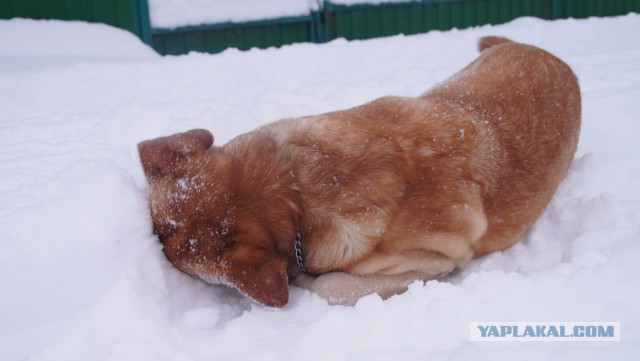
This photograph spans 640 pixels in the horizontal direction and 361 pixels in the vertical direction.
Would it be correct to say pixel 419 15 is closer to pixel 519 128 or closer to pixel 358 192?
pixel 519 128

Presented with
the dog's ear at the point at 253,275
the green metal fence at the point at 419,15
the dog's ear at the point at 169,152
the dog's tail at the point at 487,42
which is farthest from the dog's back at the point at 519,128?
the green metal fence at the point at 419,15

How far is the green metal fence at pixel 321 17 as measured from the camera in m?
7.19

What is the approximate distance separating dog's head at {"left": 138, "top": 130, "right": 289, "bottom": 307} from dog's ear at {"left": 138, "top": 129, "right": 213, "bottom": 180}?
17 millimetres

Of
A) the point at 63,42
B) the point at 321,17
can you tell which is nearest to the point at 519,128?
the point at 63,42

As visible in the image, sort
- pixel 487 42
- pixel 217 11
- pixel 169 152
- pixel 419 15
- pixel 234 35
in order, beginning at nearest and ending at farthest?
pixel 169 152
pixel 487 42
pixel 217 11
pixel 234 35
pixel 419 15

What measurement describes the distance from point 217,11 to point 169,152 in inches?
232

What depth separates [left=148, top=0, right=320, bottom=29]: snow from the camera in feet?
24.9

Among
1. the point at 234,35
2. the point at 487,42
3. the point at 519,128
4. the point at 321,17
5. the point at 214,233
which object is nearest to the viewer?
the point at 214,233

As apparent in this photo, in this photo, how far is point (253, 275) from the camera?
233cm

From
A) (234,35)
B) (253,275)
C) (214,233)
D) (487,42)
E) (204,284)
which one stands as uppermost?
(234,35)

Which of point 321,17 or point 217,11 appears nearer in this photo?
point 217,11

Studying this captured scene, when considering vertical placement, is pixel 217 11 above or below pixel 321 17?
above

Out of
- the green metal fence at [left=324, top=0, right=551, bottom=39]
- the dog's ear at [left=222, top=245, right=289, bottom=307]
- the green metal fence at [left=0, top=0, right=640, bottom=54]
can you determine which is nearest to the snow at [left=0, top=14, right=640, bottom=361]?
the dog's ear at [left=222, top=245, right=289, bottom=307]

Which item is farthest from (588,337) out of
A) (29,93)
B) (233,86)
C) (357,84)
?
(29,93)
